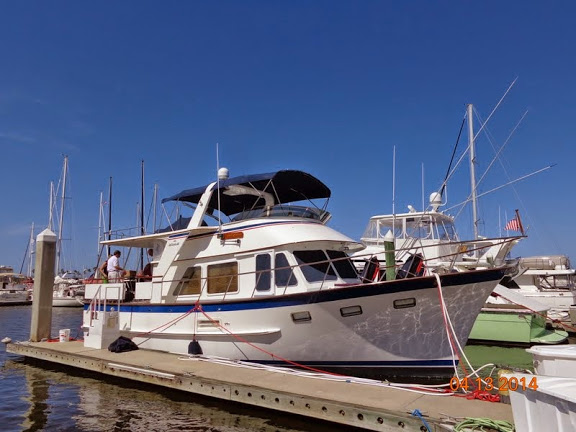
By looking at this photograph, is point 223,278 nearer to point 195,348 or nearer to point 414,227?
point 195,348

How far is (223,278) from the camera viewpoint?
10.9 meters

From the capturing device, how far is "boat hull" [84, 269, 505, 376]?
8.41 m

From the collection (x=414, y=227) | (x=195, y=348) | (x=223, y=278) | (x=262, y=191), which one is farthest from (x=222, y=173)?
(x=414, y=227)

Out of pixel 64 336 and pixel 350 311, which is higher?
pixel 350 311

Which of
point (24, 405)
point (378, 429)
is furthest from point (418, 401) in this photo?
point (24, 405)

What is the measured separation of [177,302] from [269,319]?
9.60 feet

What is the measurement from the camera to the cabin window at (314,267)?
32.5 ft

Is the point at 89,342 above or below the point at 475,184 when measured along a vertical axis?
below

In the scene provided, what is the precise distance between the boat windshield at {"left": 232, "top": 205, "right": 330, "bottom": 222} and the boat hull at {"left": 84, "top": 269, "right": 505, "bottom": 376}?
221 cm

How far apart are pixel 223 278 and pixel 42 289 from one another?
619 cm

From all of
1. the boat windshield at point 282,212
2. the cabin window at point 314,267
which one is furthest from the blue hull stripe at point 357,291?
the boat windshield at point 282,212

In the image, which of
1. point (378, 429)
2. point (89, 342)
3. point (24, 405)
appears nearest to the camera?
point (378, 429)

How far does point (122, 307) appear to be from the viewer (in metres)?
12.8

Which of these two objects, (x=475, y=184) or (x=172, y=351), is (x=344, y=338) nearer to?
(x=172, y=351)
